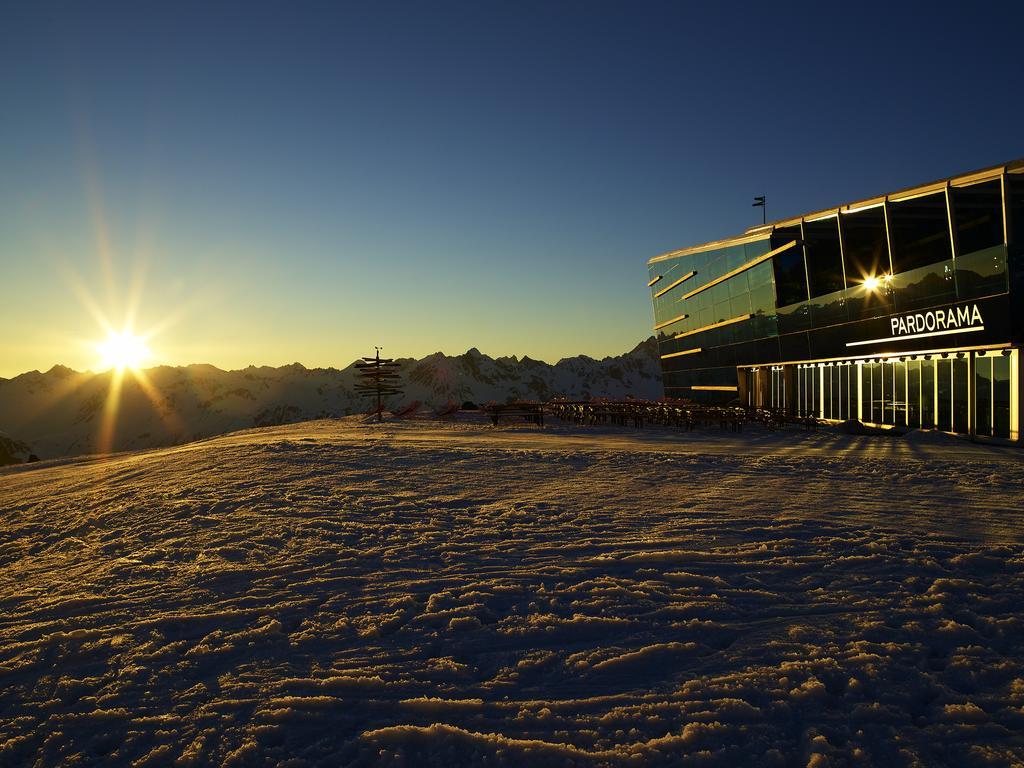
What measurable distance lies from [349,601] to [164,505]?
239 inches

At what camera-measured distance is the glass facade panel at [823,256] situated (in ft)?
84.5

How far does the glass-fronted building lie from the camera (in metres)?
17.6

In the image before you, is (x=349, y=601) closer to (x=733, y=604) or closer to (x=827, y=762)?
(x=733, y=604)

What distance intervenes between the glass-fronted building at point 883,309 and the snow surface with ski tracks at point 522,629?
1050 centimetres

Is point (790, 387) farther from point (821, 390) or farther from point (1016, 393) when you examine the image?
point (1016, 393)

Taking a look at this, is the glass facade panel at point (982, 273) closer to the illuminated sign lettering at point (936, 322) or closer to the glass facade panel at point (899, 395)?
the illuminated sign lettering at point (936, 322)

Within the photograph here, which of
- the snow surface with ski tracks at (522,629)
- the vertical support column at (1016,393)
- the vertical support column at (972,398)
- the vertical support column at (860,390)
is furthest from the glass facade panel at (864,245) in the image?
the snow surface with ski tracks at (522,629)

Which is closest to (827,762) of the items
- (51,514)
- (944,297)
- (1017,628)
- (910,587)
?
(1017,628)

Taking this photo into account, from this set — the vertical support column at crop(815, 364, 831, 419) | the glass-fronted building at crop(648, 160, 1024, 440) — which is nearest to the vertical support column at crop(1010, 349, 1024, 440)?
the glass-fronted building at crop(648, 160, 1024, 440)

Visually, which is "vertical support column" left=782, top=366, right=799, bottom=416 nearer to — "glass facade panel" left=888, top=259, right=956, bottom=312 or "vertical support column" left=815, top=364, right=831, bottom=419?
"vertical support column" left=815, top=364, right=831, bottom=419

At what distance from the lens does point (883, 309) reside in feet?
72.8

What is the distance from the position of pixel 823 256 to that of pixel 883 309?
17.5 ft

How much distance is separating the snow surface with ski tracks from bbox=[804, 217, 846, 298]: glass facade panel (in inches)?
710

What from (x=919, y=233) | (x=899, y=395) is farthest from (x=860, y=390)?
(x=919, y=233)
